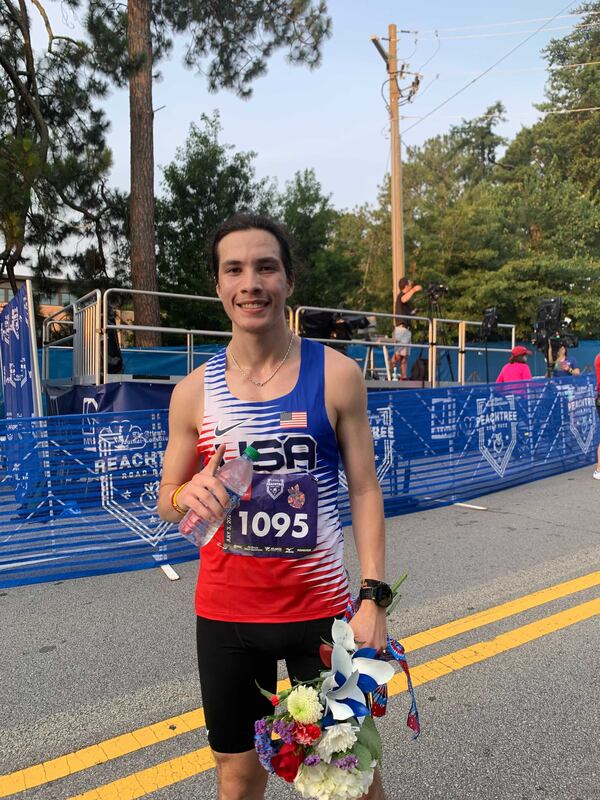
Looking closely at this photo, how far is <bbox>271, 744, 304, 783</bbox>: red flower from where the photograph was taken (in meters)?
1.46

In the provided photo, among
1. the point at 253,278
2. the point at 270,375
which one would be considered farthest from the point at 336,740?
the point at 253,278

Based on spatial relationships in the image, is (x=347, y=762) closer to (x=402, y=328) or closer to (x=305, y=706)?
(x=305, y=706)

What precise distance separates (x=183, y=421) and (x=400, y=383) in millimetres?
9219

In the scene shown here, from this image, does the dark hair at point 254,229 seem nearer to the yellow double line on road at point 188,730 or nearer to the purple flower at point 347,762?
the purple flower at point 347,762

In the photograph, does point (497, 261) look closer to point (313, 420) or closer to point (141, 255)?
point (141, 255)

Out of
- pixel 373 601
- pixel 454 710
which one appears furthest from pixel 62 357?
pixel 373 601

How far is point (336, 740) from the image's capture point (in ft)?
4.70

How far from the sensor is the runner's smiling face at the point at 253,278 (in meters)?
1.81

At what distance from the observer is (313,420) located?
1.77m

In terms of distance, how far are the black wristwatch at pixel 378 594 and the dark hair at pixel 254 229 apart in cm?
91

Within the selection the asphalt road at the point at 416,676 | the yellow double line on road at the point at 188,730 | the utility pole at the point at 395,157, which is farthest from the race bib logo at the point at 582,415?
the utility pole at the point at 395,157

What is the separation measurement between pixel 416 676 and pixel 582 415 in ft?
26.6

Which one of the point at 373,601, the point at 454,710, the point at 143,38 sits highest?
the point at 143,38

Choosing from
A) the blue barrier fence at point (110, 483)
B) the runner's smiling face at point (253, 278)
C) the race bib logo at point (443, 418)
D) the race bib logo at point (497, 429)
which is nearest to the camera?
the runner's smiling face at point (253, 278)
